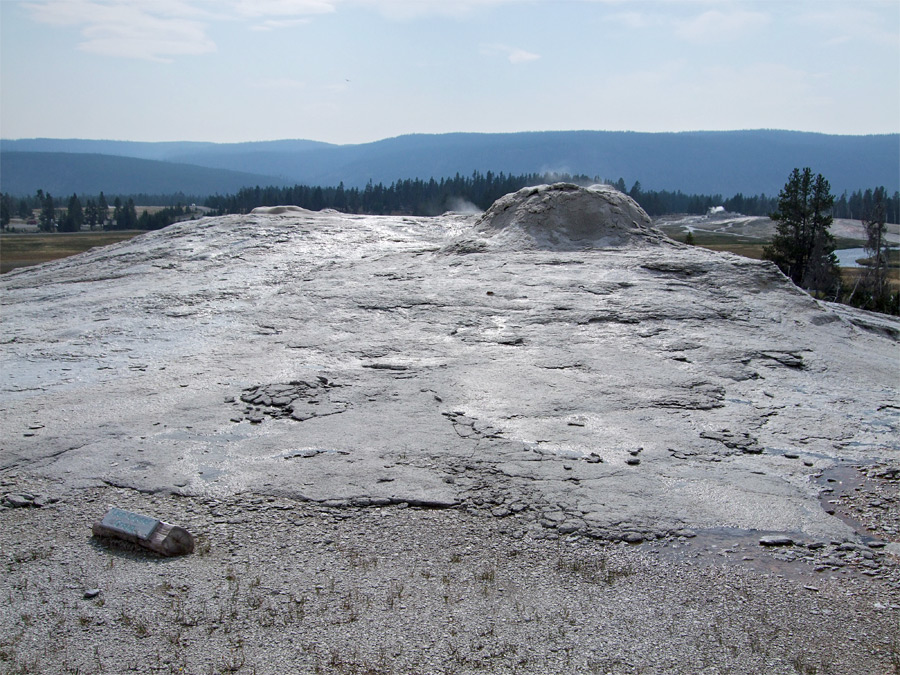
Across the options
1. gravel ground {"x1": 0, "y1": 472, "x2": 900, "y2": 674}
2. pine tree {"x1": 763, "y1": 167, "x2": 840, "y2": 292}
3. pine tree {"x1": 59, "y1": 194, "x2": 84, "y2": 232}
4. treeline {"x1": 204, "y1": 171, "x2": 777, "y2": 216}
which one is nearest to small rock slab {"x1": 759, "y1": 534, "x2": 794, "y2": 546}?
gravel ground {"x1": 0, "y1": 472, "x2": 900, "y2": 674}

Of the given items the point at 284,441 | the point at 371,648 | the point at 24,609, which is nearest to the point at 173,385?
the point at 284,441

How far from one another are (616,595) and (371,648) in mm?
1375

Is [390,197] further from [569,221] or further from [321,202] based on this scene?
[569,221]

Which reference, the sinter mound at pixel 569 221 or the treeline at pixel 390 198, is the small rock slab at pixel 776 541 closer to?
the sinter mound at pixel 569 221

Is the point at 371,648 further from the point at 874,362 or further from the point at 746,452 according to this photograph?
the point at 874,362

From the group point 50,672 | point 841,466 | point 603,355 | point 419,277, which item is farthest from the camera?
point 419,277

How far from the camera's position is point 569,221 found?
38.4ft

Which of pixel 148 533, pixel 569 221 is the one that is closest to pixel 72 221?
pixel 569 221

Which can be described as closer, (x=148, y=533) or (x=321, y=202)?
(x=148, y=533)

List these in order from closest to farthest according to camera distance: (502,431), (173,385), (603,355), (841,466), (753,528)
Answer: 1. (753,528)
2. (841,466)
3. (502,431)
4. (173,385)
5. (603,355)

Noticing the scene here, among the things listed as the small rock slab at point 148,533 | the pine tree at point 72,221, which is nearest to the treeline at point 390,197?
the pine tree at point 72,221

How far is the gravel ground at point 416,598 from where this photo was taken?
131 inches

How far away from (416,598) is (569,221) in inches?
353

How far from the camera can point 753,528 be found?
174 inches
